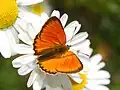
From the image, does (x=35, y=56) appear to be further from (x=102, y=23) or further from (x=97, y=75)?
(x=102, y=23)

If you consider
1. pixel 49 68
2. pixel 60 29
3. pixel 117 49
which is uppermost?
pixel 60 29

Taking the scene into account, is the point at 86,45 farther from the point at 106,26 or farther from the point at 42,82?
the point at 106,26

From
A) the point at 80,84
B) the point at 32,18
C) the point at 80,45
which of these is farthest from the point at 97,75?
the point at 32,18

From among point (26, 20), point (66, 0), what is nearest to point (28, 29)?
point (26, 20)

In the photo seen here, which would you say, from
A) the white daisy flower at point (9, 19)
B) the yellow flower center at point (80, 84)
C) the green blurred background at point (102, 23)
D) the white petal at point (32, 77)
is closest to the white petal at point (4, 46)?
the white daisy flower at point (9, 19)

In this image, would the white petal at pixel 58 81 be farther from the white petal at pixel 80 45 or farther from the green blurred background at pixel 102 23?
the green blurred background at pixel 102 23
